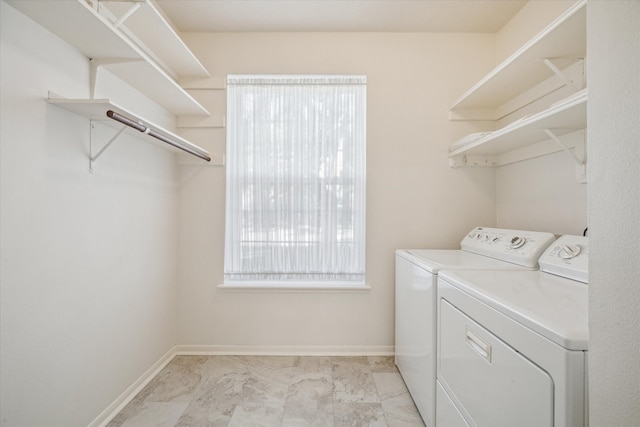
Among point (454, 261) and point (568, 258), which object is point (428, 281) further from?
point (568, 258)

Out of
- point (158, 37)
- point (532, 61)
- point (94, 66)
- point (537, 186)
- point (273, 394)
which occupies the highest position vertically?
point (158, 37)

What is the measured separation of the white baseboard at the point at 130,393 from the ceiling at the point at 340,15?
256 centimetres

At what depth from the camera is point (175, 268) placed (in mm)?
2203

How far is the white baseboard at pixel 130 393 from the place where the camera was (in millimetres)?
1457

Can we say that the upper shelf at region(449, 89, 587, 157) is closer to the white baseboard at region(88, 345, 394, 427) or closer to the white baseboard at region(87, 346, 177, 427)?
the white baseboard at region(88, 345, 394, 427)

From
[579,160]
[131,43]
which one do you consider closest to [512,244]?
[579,160]

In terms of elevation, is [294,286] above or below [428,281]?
below

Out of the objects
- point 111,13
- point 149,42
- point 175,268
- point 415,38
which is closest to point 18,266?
point 175,268

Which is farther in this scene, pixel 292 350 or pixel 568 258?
pixel 292 350

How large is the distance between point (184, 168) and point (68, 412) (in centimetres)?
161

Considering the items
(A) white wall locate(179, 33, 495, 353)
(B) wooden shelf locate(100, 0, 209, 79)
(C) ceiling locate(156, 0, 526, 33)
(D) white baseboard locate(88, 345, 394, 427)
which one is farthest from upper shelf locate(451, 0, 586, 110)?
(D) white baseboard locate(88, 345, 394, 427)

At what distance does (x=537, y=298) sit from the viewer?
0.90 meters

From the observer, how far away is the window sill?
2.17 metres

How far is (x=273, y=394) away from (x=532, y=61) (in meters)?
2.49
